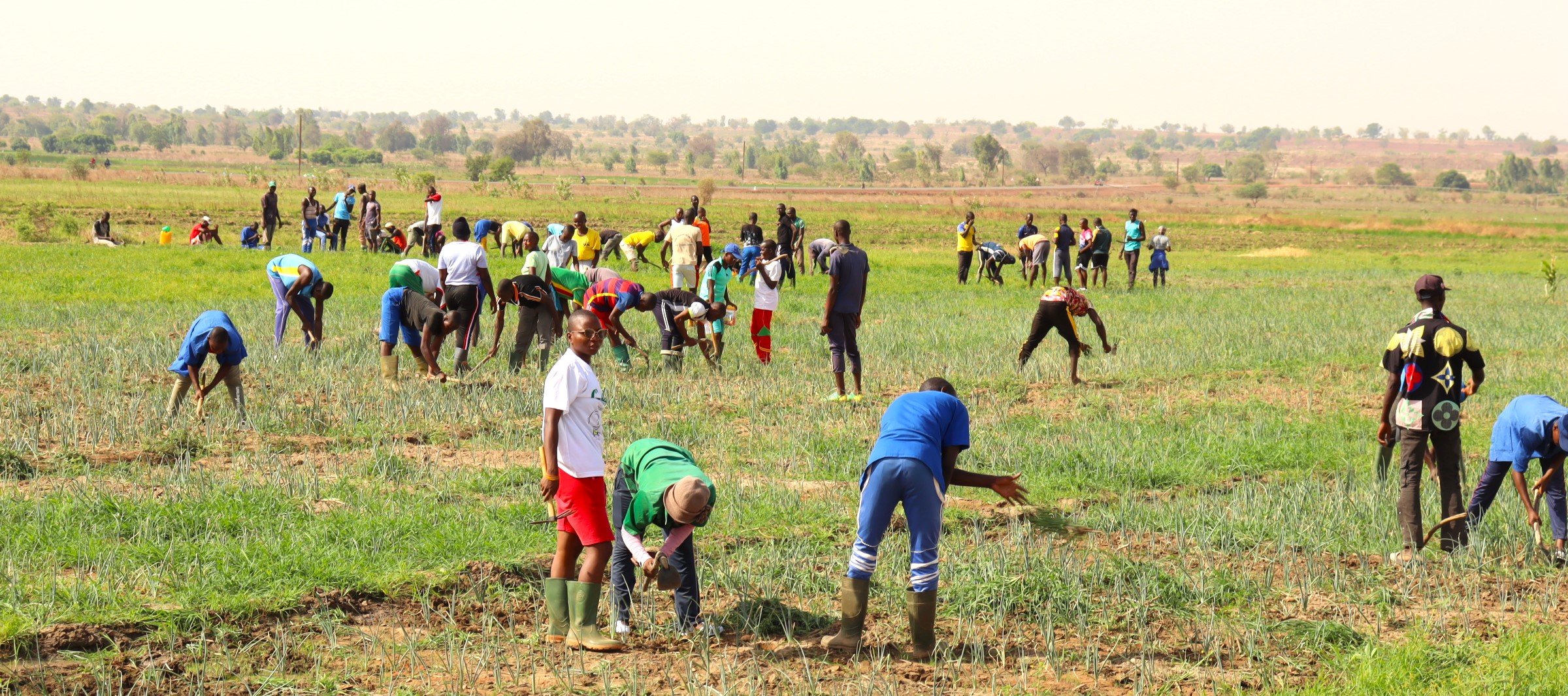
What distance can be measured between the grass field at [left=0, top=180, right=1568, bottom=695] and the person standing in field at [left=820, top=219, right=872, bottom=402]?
452 millimetres

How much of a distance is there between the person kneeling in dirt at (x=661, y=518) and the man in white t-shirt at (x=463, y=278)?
23.9 feet

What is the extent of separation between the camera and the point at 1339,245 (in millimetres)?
49219

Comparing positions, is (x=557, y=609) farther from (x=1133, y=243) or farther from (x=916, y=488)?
(x=1133, y=243)

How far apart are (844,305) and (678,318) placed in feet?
6.78

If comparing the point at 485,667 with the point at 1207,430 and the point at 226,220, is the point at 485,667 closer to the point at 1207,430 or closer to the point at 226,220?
the point at 1207,430

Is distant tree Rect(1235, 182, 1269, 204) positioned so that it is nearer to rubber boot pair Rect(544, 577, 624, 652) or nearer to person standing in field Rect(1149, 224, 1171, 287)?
person standing in field Rect(1149, 224, 1171, 287)

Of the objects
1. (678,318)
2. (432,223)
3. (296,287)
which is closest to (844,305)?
(678,318)

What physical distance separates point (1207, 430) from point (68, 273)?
18675mm

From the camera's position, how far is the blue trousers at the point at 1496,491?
24.1 ft

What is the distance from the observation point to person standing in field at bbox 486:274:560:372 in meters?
13.0

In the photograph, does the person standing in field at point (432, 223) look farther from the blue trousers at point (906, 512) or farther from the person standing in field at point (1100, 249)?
the blue trousers at point (906, 512)

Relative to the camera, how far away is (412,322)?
12758 millimetres

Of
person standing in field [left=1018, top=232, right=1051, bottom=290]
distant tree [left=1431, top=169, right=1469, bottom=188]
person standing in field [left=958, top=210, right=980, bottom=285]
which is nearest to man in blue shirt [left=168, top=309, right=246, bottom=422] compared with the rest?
person standing in field [left=958, top=210, right=980, bottom=285]

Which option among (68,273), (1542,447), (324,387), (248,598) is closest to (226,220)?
(68,273)
